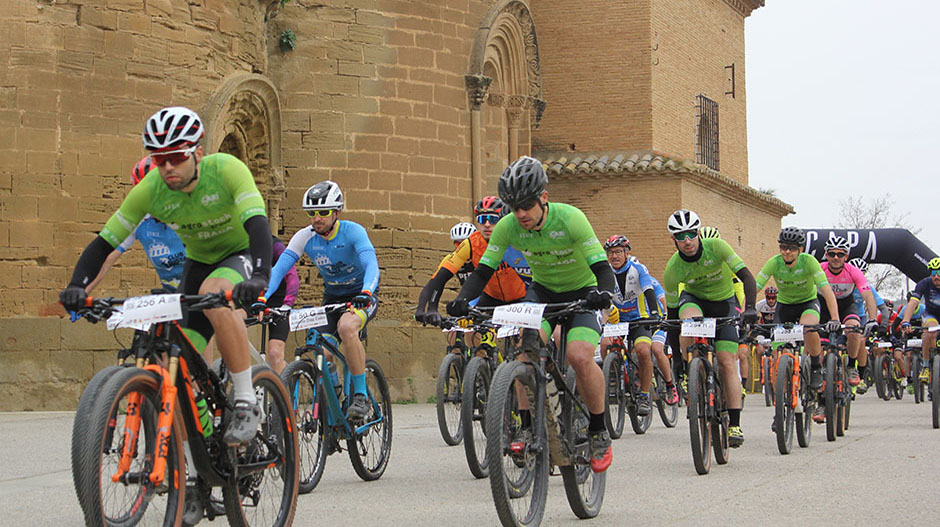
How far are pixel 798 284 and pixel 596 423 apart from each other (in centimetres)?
628

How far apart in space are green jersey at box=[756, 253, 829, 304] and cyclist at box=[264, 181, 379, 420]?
5055mm

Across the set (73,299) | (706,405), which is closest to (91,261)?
(73,299)

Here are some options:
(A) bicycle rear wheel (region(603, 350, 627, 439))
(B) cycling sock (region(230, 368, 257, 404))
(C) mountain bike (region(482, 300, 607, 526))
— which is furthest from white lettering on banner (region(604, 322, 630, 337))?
(B) cycling sock (region(230, 368, 257, 404))

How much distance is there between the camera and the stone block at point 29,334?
Answer: 15.9 m

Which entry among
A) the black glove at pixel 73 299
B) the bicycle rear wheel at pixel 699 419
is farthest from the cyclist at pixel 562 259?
the black glove at pixel 73 299

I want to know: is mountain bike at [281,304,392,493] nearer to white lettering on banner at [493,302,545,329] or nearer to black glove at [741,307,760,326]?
white lettering on banner at [493,302,545,329]

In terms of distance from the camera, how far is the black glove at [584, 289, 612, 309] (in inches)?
280

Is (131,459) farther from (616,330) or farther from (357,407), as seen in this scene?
(616,330)

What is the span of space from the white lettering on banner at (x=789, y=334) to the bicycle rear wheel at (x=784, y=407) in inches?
23.4

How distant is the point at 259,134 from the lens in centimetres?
1925

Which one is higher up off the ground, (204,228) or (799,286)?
(204,228)

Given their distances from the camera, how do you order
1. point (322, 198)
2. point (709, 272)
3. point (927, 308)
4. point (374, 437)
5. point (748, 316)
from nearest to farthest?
point (322, 198)
point (374, 437)
point (748, 316)
point (709, 272)
point (927, 308)

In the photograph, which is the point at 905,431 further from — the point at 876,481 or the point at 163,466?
the point at 163,466

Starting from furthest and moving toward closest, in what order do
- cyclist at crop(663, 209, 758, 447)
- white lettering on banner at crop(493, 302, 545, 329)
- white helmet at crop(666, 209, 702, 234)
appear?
white helmet at crop(666, 209, 702, 234) < cyclist at crop(663, 209, 758, 447) < white lettering on banner at crop(493, 302, 545, 329)
